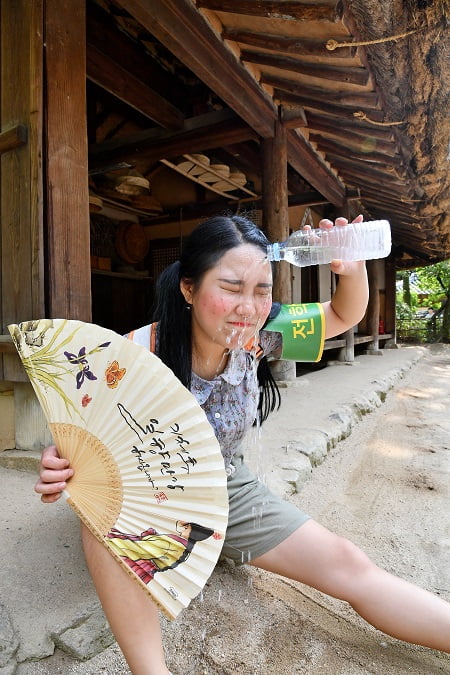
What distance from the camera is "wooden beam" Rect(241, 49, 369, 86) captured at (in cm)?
304

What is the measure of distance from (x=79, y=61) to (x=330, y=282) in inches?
275

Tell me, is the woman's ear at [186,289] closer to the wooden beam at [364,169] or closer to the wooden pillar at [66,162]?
the wooden pillar at [66,162]

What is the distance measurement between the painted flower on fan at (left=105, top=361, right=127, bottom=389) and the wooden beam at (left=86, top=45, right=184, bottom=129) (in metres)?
3.02

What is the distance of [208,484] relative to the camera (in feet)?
3.35

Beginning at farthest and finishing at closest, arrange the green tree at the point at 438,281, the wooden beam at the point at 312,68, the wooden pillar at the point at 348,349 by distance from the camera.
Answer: the green tree at the point at 438,281
the wooden pillar at the point at 348,349
the wooden beam at the point at 312,68

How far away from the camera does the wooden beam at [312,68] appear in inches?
119

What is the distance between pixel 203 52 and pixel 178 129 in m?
1.24

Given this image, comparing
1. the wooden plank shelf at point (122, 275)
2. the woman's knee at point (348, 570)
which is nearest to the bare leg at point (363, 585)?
the woman's knee at point (348, 570)

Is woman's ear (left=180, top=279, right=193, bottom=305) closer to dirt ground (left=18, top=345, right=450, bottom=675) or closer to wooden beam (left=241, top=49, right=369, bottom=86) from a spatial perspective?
dirt ground (left=18, top=345, right=450, bottom=675)

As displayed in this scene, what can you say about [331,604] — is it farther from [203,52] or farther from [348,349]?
[348,349]

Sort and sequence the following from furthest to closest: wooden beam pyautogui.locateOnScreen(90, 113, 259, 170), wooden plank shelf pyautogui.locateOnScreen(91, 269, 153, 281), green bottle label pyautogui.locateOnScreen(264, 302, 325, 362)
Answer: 1. wooden plank shelf pyautogui.locateOnScreen(91, 269, 153, 281)
2. wooden beam pyautogui.locateOnScreen(90, 113, 259, 170)
3. green bottle label pyautogui.locateOnScreen(264, 302, 325, 362)

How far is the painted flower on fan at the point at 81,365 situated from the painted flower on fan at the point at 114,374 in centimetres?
4

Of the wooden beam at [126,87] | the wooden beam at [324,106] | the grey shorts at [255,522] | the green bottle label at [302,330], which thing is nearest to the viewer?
the grey shorts at [255,522]

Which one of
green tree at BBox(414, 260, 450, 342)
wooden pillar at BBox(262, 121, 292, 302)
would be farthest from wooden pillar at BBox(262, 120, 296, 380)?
green tree at BBox(414, 260, 450, 342)
